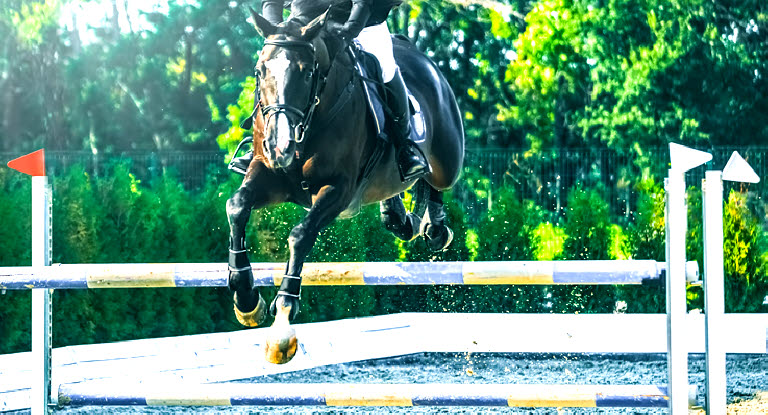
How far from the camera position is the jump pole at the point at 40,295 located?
11.7 feet

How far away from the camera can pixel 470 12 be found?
24.0m

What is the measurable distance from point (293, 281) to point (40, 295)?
36.3 inches

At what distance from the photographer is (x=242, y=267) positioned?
3.64 m

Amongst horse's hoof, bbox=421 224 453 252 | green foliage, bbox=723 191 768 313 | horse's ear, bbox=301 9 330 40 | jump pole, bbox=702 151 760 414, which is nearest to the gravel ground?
horse's hoof, bbox=421 224 453 252

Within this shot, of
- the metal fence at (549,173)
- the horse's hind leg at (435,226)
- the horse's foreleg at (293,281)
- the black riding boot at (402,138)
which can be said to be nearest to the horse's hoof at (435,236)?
the horse's hind leg at (435,226)

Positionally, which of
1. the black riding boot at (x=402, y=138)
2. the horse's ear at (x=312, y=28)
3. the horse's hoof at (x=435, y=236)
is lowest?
the horse's hoof at (x=435, y=236)

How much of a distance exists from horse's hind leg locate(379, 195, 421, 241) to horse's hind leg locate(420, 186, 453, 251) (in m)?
0.07

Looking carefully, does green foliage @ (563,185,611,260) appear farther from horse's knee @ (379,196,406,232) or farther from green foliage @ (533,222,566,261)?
horse's knee @ (379,196,406,232)

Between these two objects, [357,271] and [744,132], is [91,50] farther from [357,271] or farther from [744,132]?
[357,271]

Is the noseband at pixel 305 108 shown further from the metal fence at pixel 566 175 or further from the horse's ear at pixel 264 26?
the metal fence at pixel 566 175

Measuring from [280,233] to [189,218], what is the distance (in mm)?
828

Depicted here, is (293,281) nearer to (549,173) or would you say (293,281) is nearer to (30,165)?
(30,165)

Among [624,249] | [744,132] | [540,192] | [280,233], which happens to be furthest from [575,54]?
[280,233]

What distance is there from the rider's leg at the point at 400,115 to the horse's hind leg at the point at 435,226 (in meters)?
0.93
